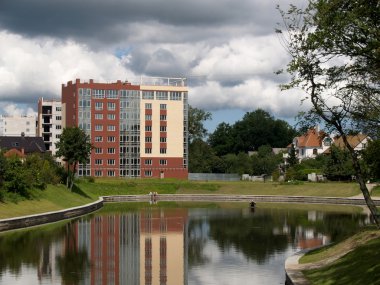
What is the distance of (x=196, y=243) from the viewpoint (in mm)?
46812

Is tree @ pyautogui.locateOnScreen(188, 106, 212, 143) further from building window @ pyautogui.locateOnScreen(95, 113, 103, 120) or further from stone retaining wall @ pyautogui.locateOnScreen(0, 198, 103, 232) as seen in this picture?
stone retaining wall @ pyautogui.locateOnScreen(0, 198, 103, 232)

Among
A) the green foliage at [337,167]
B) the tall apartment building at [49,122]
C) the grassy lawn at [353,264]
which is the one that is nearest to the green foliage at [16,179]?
the grassy lawn at [353,264]

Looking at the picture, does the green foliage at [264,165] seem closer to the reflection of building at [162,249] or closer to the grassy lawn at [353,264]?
the reflection of building at [162,249]

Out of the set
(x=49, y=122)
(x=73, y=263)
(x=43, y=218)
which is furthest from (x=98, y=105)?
(x=73, y=263)

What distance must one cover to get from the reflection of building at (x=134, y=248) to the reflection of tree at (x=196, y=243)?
637 millimetres

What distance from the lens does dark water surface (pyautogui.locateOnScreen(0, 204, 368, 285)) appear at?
32.7 meters

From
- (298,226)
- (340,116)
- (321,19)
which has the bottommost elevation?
(298,226)

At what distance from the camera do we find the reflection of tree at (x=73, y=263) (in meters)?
31.6

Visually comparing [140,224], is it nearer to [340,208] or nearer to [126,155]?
[340,208]

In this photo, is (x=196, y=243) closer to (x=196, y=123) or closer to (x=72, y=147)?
(x=72, y=147)

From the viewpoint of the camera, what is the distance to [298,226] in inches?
2344

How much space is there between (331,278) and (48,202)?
48487mm

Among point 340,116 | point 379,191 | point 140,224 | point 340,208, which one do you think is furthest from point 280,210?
point 340,116

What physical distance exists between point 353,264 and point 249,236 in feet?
78.9
